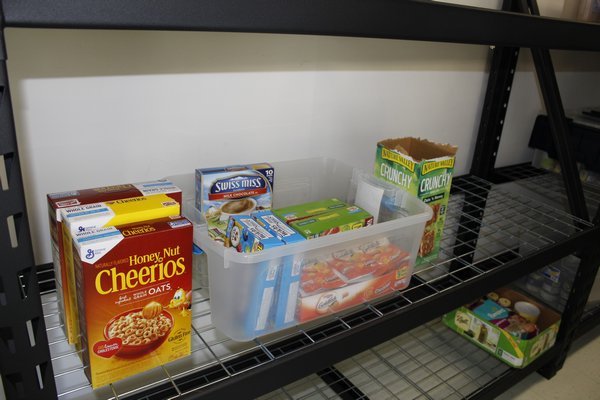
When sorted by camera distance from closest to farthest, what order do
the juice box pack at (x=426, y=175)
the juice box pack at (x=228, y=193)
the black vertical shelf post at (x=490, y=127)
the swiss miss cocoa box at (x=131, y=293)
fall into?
the swiss miss cocoa box at (x=131, y=293), the juice box pack at (x=228, y=193), the juice box pack at (x=426, y=175), the black vertical shelf post at (x=490, y=127)

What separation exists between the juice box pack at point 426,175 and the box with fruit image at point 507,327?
23.8 inches

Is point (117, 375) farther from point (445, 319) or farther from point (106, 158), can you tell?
point (445, 319)

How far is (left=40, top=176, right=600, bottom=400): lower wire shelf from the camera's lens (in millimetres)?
796

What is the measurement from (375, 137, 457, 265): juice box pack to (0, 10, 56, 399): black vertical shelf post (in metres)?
0.72

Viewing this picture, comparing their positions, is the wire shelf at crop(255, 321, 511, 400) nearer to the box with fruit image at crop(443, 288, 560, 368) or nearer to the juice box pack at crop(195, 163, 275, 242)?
the box with fruit image at crop(443, 288, 560, 368)

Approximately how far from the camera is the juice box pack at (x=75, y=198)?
0.71 m

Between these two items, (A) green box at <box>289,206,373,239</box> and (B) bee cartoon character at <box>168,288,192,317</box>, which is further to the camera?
(A) green box at <box>289,206,373,239</box>

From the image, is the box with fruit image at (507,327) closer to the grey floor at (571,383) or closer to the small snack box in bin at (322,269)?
the grey floor at (571,383)

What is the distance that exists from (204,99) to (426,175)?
491mm

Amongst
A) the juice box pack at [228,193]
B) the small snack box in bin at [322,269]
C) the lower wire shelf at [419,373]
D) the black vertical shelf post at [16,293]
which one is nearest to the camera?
the black vertical shelf post at [16,293]

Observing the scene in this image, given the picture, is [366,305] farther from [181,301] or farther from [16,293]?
[16,293]

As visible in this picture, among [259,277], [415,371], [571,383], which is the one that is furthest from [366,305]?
[571,383]

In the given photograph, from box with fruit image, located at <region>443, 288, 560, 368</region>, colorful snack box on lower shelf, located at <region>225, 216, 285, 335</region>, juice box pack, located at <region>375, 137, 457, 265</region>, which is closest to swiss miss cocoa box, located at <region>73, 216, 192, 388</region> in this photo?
colorful snack box on lower shelf, located at <region>225, 216, 285, 335</region>

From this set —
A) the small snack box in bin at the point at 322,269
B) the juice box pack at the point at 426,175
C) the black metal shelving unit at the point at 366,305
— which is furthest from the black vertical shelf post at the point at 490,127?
the small snack box in bin at the point at 322,269
